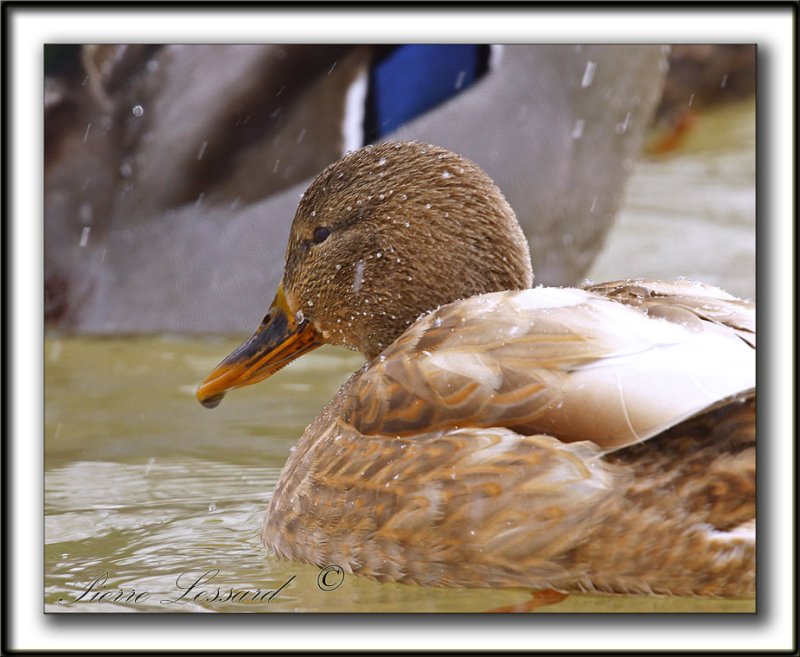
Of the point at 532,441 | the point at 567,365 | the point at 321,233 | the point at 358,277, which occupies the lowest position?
the point at 532,441

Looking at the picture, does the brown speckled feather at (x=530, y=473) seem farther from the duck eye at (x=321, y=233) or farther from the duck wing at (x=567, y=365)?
the duck eye at (x=321, y=233)

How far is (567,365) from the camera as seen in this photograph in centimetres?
396

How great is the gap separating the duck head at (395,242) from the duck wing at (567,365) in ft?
1.08

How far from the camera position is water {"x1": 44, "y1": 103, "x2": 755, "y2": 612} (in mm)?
4305

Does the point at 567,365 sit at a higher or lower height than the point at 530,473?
higher

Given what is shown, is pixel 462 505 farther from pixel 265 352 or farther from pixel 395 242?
pixel 265 352

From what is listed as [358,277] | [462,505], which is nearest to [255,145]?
[358,277]

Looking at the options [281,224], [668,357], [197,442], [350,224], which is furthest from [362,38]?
[281,224]

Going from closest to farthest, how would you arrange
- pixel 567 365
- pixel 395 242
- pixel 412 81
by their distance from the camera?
1. pixel 567 365
2. pixel 395 242
3. pixel 412 81

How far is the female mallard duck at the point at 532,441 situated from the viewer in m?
3.88

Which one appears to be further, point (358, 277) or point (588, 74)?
point (588, 74)

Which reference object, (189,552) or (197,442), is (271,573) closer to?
(189,552)

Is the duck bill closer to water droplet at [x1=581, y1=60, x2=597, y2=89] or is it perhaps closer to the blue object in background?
the blue object in background

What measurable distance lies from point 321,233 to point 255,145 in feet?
10.1
